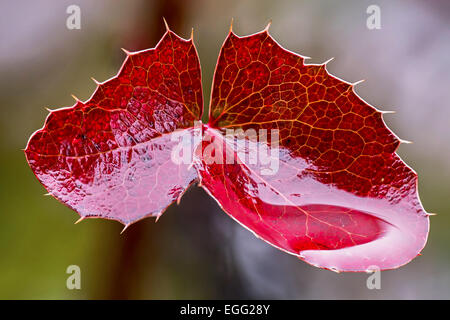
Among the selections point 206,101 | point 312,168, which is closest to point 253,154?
point 312,168

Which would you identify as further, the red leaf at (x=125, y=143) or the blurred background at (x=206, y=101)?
the blurred background at (x=206, y=101)

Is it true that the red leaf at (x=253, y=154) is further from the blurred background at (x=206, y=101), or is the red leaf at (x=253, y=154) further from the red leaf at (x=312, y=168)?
the blurred background at (x=206, y=101)

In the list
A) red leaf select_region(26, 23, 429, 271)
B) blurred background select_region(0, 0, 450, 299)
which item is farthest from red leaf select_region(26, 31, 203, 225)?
blurred background select_region(0, 0, 450, 299)

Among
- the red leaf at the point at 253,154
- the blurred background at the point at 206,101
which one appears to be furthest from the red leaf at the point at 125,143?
the blurred background at the point at 206,101

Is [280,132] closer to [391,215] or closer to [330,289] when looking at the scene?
[391,215]

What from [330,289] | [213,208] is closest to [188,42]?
[213,208]
